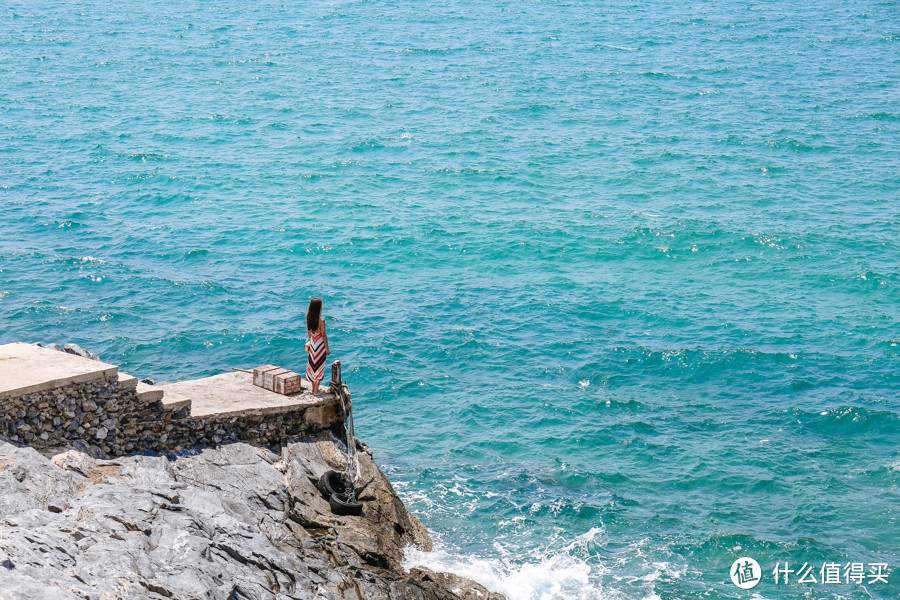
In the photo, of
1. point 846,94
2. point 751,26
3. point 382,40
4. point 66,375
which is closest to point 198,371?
point 66,375

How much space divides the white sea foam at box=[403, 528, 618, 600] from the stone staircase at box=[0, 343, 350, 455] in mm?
3686

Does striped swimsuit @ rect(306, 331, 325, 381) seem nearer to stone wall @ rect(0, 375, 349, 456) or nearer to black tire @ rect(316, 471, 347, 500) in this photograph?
stone wall @ rect(0, 375, 349, 456)

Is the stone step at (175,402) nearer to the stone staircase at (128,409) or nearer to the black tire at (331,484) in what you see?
the stone staircase at (128,409)

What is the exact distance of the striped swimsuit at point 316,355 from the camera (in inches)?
789

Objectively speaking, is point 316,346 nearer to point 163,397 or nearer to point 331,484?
point 331,484

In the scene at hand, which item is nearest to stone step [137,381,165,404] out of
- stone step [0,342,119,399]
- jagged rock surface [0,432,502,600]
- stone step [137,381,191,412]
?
stone step [137,381,191,412]

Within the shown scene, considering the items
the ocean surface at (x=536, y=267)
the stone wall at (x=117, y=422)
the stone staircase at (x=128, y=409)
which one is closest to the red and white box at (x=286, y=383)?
the stone staircase at (x=128, y=409)

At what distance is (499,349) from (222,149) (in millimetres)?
30262

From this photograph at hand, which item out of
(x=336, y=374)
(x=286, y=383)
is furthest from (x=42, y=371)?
(x=336, y=374)

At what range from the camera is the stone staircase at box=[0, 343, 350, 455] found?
16625 millimetres

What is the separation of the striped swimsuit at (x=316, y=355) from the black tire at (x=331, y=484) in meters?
2.14

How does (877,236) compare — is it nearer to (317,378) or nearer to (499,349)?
(499,349)

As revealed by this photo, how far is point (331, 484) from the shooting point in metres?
19.1

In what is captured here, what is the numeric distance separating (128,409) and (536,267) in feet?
79.5
